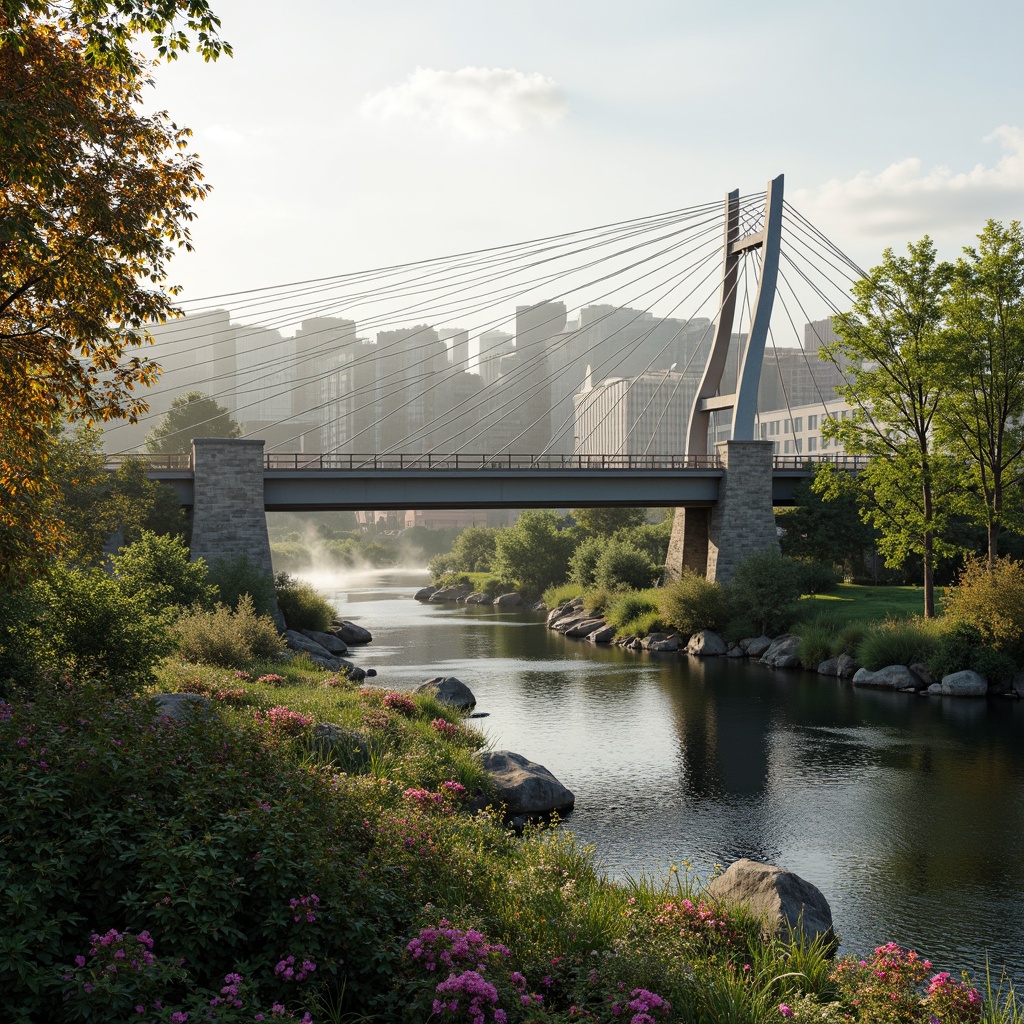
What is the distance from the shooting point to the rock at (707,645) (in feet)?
119

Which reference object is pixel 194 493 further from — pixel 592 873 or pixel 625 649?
pixel 592 873

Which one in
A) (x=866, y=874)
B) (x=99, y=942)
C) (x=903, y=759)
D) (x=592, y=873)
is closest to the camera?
(x=99, y=942)

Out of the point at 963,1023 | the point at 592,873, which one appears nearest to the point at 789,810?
the point at 592,873

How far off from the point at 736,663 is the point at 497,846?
24.9 metres

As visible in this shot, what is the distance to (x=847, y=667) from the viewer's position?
2973 centimetres

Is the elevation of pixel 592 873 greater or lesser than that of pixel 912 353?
lesser

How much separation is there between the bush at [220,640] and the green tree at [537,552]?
129 feet

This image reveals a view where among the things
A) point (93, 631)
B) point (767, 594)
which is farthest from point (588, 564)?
point (93, 631)

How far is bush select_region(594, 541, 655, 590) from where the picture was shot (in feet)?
156

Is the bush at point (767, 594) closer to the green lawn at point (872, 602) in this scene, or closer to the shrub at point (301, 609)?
the green lawn at point (872, 602)

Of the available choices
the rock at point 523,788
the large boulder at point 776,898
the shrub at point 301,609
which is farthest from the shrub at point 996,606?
the shrub at point 301,609

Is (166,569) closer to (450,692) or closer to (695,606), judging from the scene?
(450,692)

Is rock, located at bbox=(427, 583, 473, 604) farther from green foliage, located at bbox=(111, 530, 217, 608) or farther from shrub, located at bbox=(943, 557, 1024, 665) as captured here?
shrub, located at bbox=(943, 557, 1024, 665)

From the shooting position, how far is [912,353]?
2912cm
